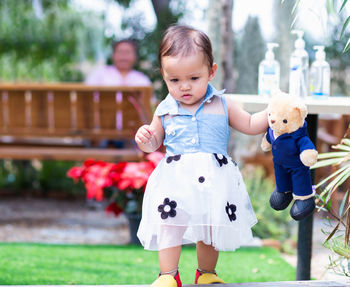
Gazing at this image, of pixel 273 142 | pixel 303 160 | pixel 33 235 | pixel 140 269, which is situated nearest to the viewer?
pixel 303 160

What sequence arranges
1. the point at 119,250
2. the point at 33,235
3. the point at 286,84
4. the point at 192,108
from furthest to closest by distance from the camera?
the point at 286,84, the point at 33,235, the point at 119,250, the point at 192,108

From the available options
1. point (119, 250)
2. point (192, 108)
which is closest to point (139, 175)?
point (119, 250)

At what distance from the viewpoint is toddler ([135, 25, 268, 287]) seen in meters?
1.85

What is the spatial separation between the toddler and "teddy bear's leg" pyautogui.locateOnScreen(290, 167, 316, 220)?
213mm

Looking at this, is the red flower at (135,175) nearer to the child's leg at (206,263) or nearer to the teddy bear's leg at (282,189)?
the child's leg at (206,263)

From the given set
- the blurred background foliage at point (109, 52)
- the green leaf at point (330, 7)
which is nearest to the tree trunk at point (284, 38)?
the blurred background foliage at point (109, 52)

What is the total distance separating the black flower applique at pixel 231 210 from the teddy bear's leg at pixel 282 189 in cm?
16

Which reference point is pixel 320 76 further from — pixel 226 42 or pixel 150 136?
pixel 226 42

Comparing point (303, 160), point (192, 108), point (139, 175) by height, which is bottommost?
point (139, 175)

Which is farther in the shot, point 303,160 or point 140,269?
point 140,269

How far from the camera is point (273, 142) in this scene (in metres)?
1.82

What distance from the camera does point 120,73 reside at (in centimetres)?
574

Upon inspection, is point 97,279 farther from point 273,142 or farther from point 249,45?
point 249,45

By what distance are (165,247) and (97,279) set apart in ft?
4.00
